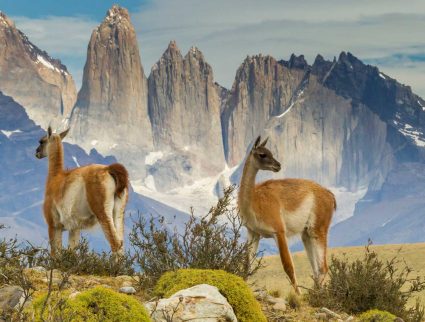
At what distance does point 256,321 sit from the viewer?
1111 cm

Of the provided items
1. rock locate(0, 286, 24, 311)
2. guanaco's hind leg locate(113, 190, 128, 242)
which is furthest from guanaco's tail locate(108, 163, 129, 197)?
rock locate(0, 286, 24, 311)

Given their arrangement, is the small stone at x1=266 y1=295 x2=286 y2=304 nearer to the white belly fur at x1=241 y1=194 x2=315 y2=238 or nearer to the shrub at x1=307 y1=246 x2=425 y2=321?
the shrub at x1=307 y1=246 x2=425 y2=321

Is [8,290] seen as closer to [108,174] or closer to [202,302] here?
[202,302]

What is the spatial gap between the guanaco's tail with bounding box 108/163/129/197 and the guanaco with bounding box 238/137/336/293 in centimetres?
227

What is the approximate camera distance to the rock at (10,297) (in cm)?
1008

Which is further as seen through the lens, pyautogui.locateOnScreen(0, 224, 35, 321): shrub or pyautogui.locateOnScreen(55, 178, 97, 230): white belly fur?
pyautogui.locateOnScreen(55, 178, 97, 230): white belly fur

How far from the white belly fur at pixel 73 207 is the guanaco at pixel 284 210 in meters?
2.95

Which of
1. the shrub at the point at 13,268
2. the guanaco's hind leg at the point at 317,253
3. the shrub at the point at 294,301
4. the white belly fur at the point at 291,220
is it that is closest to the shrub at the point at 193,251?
the shrub at the point at 294,301

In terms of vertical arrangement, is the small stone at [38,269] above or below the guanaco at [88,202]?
below

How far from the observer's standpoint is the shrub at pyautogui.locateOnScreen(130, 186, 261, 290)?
507 inches

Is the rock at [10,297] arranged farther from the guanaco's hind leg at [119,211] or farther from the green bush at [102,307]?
the guanaco's hind leg at [119,211]

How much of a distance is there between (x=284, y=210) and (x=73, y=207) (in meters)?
3.96

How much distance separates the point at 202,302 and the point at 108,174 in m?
6.69

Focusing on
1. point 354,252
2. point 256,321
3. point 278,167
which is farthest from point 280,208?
point 354,252
